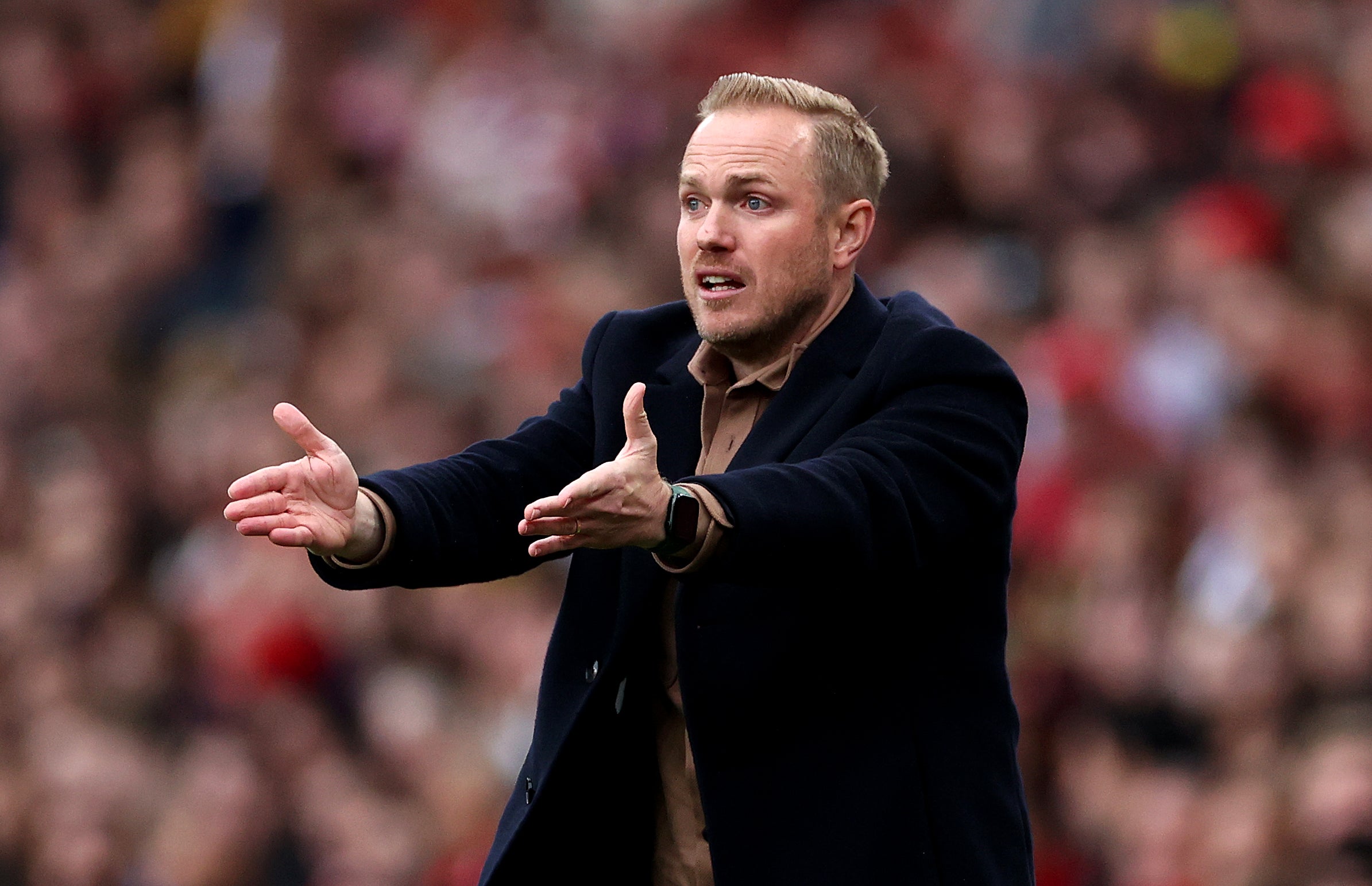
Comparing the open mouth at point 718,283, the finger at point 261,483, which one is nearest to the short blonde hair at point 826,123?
the open mouth at point 718,283

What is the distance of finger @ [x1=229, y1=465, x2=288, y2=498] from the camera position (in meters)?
3.08

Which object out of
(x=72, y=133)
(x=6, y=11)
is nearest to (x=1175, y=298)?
(x=72, y=133)

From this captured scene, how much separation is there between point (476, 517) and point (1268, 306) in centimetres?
386

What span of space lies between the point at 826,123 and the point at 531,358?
4723 millimetres

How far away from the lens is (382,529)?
10.9 ft

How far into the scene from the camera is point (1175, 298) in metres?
6.97

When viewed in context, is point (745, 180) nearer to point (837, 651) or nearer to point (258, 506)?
point (837, 651)

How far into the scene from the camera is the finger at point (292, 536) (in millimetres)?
3049

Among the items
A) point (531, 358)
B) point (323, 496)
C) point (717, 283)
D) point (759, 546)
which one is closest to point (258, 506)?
point (323, 496)

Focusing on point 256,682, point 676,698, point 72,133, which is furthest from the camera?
point 72,133

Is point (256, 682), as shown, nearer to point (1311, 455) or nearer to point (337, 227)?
point (337, 227)

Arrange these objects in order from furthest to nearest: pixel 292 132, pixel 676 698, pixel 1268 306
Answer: pixel 292 132, pixel 1268 306, pixel 676 698

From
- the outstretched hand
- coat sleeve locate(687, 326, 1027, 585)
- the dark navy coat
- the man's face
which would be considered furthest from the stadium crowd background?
the outstretched hand

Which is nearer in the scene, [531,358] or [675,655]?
[675,655]
